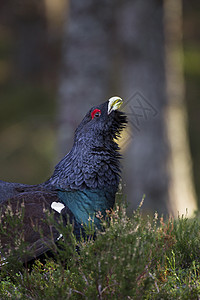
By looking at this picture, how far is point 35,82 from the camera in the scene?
866 inches

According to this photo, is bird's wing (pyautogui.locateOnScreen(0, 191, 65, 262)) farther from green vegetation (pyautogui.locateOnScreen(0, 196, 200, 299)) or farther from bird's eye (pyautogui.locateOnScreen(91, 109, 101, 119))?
bird's eye (pyautogui.locateOnScreen(91, 109, 101, 119))

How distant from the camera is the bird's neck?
162 inches

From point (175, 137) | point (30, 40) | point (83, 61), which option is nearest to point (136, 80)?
point (83, 61)

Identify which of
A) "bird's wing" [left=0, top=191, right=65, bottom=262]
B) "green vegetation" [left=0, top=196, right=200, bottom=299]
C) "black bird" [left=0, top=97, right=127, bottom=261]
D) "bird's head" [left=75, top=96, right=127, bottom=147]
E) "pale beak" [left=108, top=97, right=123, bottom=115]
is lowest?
"green vegetation" [left=0, top=196, right=200, bottom=299]

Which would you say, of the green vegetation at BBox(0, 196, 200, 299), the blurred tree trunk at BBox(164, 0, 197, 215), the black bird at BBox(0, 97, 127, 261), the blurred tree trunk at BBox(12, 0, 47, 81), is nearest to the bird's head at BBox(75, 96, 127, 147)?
the black bird at BBox(0, 97, 127, 261)

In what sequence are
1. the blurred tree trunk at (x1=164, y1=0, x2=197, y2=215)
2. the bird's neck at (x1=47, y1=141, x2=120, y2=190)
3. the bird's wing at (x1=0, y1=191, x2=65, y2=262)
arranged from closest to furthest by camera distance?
the bird's wing at (x1=0, y1=191, x2=65, y2=262), the bird's neck at (x1=47, y1=141, x2=120, y2=190), the blurred tree trunk at (x1=164, y1=0, x2=197, y2=215)

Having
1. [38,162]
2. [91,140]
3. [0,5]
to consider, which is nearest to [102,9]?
[91,140]

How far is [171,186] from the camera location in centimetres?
909

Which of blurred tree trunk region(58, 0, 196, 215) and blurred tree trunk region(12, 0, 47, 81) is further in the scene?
blurred tree trunk region(12, 0, 47, 81)

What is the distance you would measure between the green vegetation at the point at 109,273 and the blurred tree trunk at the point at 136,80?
536 cm

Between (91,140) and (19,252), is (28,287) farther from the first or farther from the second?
(91,140)

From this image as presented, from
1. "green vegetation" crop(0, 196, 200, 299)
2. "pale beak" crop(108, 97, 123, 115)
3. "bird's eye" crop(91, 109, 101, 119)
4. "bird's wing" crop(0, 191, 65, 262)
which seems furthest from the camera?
"bird's eye" crop(91, 109, 101, 119)

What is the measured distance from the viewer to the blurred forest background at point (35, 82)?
57.3ft

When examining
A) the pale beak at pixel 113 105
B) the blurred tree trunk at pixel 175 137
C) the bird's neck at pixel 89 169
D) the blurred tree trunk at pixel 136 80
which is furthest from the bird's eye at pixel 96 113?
the blurred tree trunk at pixel 175 137
